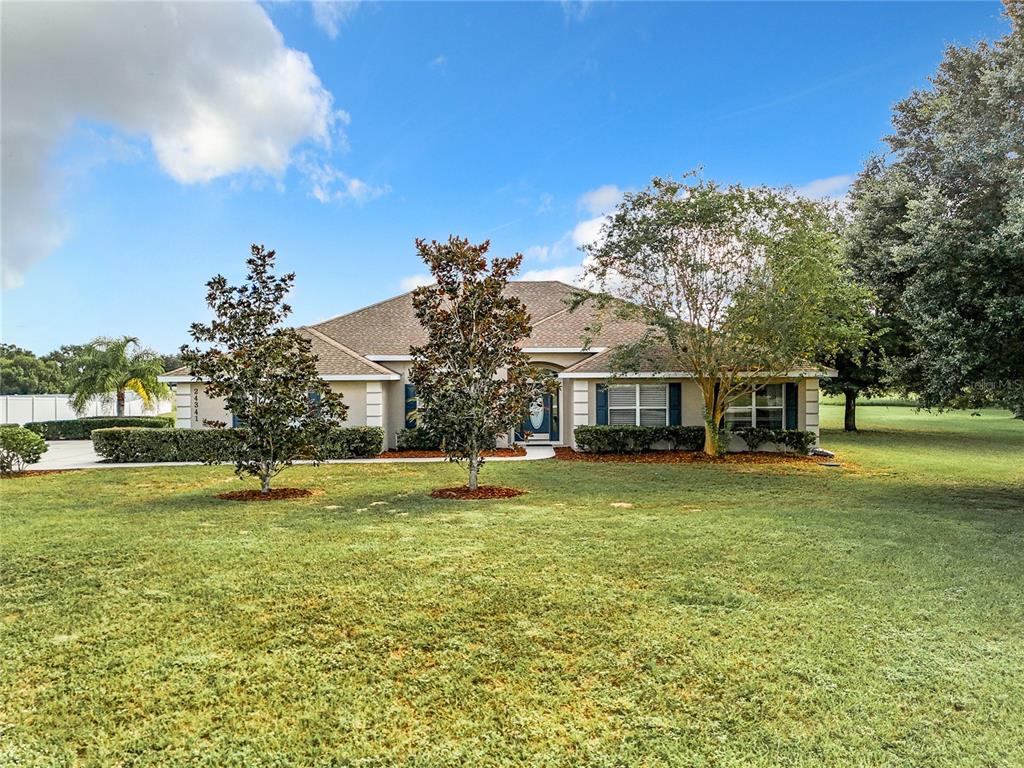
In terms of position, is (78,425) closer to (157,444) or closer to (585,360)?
(157,444)

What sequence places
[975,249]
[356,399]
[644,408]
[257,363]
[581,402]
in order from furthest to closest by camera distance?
[644,408] < [581,402] < [356,399] < [257,363] < [975,249]

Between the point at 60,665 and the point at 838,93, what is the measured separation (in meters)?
18.5

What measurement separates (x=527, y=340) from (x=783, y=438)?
861 cm

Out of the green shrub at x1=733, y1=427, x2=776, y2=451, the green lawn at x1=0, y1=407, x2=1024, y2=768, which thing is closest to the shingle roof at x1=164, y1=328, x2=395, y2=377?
the green lawn at x1=0, y1=407, x2=1024, y2=768

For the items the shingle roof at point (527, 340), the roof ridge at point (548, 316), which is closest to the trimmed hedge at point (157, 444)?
the shingle roof at point (527, 340)

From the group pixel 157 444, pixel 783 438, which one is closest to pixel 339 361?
pixel 157 444

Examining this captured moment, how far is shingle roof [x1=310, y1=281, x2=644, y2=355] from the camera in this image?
1992 centimetres

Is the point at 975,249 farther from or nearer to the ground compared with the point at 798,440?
farther from the ground

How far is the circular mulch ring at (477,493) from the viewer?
35.2 feet

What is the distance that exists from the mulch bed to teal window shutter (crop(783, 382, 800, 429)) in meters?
1.18

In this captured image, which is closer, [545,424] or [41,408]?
[545,424]

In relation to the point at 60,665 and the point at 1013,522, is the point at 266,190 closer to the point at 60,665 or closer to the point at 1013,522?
the point at 60,665

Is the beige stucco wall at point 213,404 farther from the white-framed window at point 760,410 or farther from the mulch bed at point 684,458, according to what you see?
the white-framed window at point 760,410

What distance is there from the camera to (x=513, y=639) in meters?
4.37
